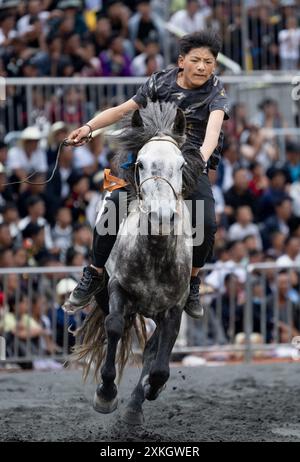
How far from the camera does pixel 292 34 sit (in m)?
18.6

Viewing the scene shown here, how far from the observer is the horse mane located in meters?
8.58

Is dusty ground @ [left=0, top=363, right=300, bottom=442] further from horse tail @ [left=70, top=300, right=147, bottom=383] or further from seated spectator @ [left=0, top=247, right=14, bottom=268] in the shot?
seated spectator @ [left=0, top=247, right=14, bottom=268]

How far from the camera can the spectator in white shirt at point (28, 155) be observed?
14867 mm

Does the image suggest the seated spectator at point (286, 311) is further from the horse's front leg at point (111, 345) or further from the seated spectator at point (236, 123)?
the horse's front leg at point (111, 345)

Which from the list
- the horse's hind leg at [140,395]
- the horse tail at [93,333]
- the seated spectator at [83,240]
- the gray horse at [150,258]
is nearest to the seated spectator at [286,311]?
the seated spectator at [83,240]

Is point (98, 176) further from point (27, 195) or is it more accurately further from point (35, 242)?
point (35, 242)

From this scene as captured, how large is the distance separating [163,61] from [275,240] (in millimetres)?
3493

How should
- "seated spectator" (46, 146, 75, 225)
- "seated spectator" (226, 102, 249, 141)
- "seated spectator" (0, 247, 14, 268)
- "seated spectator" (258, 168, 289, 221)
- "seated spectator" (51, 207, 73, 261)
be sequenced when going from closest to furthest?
"seated spectator" (0, 247, 14, 268)
"seated spectator" (51, 207, 73, 261)
"seated spectator" (46, 146, 75, 225)
"seated spectator" (258, 168, 289, 221)
"seated spectator" (226, 102, 249, 141)

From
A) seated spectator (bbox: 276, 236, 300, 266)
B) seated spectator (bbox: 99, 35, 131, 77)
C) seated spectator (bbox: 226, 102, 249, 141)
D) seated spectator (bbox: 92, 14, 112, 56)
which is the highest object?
seated spectator (bbox: 92, 14, 112, 56)

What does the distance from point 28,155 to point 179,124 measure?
6.60 meters

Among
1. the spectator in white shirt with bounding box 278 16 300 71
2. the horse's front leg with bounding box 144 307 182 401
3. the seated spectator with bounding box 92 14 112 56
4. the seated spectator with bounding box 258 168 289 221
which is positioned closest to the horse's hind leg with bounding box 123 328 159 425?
the horse's front leg with bounding box 144 307 182 401

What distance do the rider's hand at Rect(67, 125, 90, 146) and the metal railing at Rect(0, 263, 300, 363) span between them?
4.16 metres

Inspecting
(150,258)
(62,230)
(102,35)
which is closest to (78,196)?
(62,230)

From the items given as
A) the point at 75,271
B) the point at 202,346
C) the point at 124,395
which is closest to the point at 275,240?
the point at 202,346
